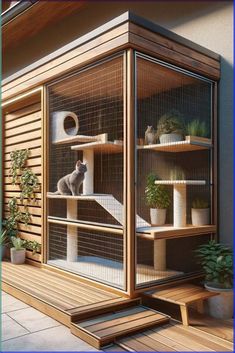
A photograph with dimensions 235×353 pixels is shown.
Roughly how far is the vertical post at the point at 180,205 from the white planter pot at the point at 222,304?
1.90 ft

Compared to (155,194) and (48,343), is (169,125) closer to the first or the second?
(155,194)

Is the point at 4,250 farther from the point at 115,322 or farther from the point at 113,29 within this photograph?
the point at 113,29

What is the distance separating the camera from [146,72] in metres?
2.74

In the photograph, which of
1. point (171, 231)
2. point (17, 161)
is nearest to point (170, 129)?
point (171, 231)

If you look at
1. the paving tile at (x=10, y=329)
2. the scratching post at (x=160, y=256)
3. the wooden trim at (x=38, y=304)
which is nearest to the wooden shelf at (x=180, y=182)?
the scratching post at (x=160, y=256)

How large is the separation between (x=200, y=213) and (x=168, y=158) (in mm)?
590

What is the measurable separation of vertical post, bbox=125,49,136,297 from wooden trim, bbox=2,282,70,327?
0.50 metres

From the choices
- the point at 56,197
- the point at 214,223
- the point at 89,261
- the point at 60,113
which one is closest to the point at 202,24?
the point at 60,113

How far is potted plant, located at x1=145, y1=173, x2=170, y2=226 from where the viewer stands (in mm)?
2980

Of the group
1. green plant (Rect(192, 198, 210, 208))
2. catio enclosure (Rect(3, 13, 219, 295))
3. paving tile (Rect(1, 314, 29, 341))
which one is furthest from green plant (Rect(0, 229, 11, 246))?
green plant (Rect(192, 198, 210, 208))

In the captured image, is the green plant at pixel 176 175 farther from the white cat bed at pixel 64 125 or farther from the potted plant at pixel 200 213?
the white cat bed at pixel 64 125

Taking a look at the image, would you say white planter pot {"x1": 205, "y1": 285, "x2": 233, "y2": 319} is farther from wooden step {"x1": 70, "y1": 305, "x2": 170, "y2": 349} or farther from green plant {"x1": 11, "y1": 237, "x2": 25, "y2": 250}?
green plant {"x1": 11, "y1": 237, "x2": 25, "y2": 250}

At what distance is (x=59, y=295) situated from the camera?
2.63m

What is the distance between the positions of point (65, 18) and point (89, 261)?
3.40 meters
